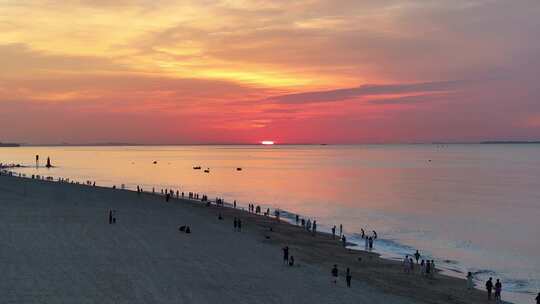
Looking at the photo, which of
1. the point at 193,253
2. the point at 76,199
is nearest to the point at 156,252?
the point at 193,253

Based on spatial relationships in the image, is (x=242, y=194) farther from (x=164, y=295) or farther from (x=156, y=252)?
(x=164, y=295)

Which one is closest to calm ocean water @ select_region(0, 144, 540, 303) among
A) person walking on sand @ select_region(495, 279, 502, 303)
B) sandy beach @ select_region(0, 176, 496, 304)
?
person walking on sand @ select_region(495, 279, 502, 303)

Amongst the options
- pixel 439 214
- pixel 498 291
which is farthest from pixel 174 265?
pixel 439 214

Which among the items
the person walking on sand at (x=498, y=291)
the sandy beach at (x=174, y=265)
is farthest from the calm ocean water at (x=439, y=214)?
the sandy beach at (x=174, y=265)

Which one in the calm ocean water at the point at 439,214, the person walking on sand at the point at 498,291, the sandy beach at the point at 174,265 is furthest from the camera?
the calm ocean water at the point at 439,214

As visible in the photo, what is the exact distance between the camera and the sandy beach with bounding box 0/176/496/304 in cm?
2409

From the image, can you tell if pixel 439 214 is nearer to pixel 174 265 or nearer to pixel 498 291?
pixel 498 291

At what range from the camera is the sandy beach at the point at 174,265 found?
79.0ft

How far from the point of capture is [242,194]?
309 feet

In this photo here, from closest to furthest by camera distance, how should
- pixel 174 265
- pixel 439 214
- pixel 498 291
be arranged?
1. pixel 498 291
2. pixel 174 265
3. pixel 439 214

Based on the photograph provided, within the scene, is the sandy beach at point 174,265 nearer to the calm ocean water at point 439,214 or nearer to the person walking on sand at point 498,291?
the person walking on sand at point 498,291

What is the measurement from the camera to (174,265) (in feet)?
95.1

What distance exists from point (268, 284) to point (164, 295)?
5816 mm

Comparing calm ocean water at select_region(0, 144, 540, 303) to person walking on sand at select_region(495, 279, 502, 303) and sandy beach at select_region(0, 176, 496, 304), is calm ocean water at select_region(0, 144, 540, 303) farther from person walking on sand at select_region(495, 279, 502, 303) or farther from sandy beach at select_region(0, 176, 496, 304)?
sandy beach at select_region(0, 176, 496, 304)
